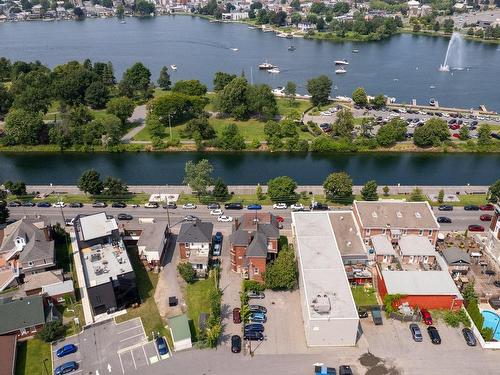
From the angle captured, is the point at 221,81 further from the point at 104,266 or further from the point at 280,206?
the point at 104,266

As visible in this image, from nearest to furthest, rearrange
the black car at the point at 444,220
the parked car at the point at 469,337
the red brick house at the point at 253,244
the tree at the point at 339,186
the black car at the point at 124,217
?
the parked car at the point at 469,337, the red brick house at the point at 253,244, the black car at the point at 444,220, the black car at the point at 124,217, the tree at the point at 339,186

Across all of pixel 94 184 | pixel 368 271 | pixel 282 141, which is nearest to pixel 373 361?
pixel 368 271

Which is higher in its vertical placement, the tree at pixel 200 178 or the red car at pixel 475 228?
the tree at pixel 200 178

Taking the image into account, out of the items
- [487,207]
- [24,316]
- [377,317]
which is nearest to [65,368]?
[24,316]

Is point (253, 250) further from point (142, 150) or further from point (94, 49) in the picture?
point (94, 49)

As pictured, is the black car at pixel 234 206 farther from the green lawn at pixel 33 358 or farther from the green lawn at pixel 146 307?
the green lawn at pixel 33 358

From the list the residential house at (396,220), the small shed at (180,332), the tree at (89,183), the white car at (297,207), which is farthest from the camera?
the tree at (89,183)

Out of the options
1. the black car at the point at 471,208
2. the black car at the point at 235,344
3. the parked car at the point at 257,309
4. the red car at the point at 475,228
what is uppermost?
the black car at the point at 471,208

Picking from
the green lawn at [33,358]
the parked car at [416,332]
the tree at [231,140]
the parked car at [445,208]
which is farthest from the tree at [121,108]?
the parked car at [416,332]
